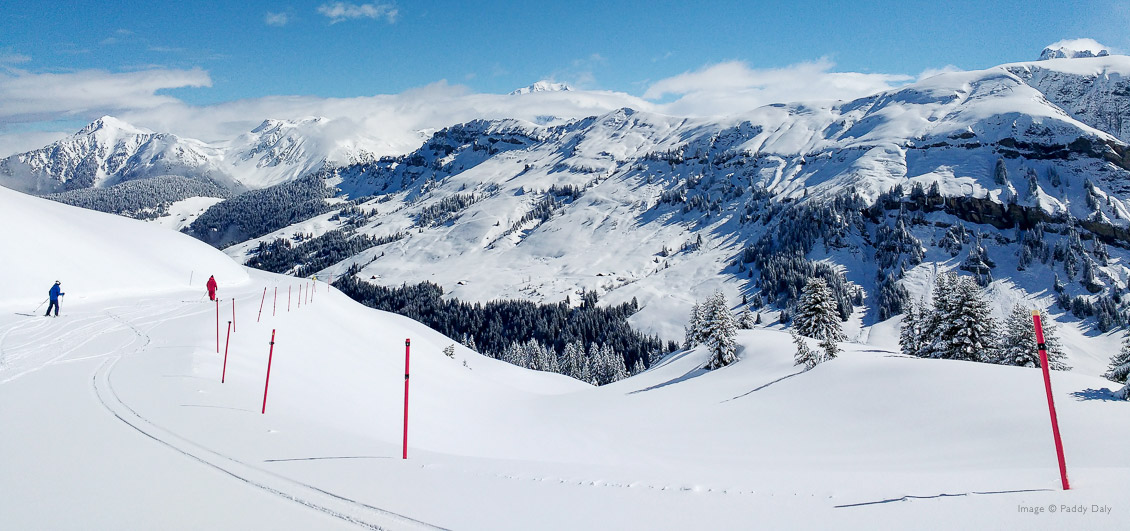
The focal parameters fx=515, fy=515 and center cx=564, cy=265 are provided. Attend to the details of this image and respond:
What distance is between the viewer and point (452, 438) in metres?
18.3

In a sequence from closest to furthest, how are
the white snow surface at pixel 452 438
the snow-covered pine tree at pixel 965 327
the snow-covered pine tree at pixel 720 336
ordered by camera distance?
the white snow surface at pixel 452 438, the snow-covered pine tree at pixel 965 327, the snow-covered pine tree at pixel 720 336

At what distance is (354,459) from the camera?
8.59m

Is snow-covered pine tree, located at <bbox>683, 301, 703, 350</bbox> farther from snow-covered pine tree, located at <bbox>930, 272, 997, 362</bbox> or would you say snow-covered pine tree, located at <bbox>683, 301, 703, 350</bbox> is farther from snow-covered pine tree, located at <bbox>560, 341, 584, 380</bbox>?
snow-covered pine tree, located at <bbox>560, 341, 584, 380</bbox>

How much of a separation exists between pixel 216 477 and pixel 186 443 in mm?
2104

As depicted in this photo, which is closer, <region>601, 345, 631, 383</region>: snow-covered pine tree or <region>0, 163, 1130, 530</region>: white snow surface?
<region>0, 163, 1130, 530</region>: white snow surface

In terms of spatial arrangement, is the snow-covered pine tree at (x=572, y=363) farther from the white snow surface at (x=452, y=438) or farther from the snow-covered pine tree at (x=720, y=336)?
the white snow surface at (x=452, y=438)

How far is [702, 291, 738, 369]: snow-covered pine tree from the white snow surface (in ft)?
24.6

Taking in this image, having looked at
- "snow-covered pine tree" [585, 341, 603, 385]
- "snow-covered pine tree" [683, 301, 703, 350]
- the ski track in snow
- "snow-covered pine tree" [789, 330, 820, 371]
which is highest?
"snow-covered pine tree" [683, 301, 703, 350]

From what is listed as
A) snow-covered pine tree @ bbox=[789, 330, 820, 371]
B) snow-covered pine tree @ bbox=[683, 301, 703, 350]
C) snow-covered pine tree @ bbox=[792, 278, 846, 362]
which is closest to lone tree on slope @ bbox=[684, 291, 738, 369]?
snow-covered pine tree @ bbox=[683, 301, 703, 350]

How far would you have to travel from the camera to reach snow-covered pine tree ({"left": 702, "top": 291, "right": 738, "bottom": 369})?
47.0 m

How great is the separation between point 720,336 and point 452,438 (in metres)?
34.4

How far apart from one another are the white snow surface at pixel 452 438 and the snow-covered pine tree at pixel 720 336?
7.49 m

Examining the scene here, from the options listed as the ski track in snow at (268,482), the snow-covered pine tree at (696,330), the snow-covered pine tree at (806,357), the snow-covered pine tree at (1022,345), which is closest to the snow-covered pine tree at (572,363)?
the snow-covered pine tree at (696,330)

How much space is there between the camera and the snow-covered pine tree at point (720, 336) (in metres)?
47.0
